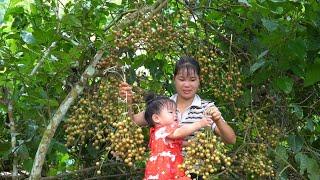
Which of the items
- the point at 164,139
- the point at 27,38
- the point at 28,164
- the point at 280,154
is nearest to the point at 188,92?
the point at 164,139

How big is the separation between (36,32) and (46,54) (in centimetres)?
14

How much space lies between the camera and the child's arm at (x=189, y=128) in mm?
2231

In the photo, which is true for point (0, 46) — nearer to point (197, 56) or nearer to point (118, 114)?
point (118, 114)

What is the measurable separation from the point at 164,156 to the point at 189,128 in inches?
7.1

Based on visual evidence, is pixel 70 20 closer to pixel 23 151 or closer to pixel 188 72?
pixel 188 72

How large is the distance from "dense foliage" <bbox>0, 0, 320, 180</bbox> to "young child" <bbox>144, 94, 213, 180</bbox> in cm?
9

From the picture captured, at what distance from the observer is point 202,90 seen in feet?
9.69

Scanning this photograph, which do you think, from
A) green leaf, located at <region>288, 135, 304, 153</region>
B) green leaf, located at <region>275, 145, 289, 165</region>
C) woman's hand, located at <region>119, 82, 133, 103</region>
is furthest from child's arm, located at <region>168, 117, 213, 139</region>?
green leaf, located at <region>288, 135, 304, 153</region>

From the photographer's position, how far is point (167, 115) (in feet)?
8.07

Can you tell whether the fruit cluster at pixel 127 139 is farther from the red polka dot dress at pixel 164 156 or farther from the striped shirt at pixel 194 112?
the striped shirt at pixel 194 112

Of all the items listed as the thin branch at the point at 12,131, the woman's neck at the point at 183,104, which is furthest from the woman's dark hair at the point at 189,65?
the thin branch at the point at 12,131

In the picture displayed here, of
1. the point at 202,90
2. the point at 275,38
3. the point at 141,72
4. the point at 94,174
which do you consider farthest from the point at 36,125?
the point at 275,38

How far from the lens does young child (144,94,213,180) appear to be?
7.77ft

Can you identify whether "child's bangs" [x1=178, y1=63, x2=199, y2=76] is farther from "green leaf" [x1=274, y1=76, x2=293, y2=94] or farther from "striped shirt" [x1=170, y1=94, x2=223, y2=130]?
"green leaf" [x1=274, y1=76, x2=293, y2=94]
